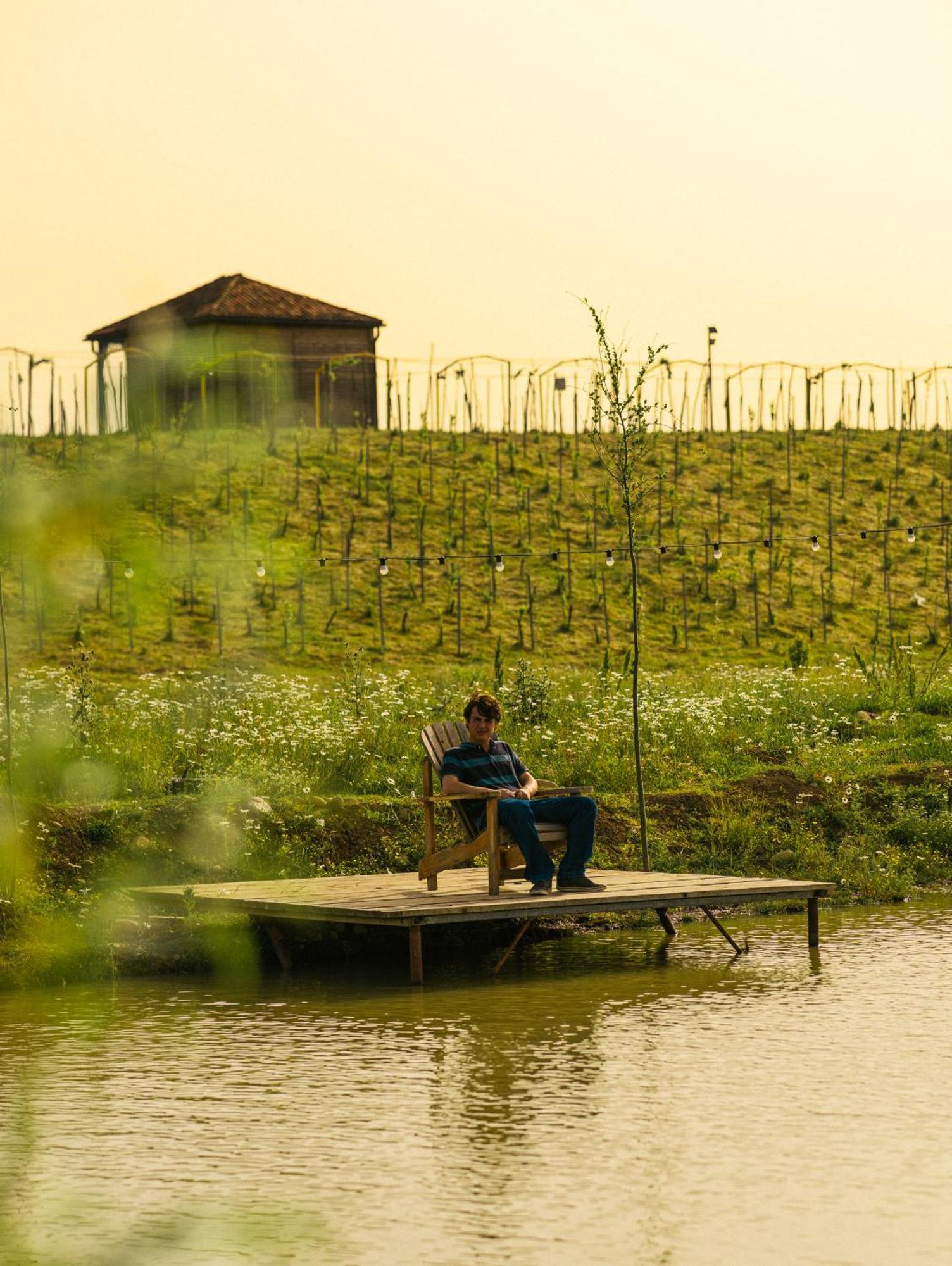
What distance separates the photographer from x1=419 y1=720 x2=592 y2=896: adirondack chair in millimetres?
9883

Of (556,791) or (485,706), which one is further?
(556,791)

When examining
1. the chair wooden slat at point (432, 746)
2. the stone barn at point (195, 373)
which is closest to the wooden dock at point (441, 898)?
the chair wooden slat at point (432, 746)

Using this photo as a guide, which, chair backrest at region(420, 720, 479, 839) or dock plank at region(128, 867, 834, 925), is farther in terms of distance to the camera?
chair backrest at region(420, 720, 479, 839)

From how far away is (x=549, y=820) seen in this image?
10195mm

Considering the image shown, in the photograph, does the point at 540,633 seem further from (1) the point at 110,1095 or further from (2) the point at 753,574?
(1) the point at 110,1095

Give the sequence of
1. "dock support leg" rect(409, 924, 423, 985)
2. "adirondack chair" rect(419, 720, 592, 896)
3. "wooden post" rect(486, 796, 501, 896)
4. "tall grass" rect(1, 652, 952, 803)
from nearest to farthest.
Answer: "dock support leg" rect(409, 924, 423, 985), "wooden post" rect(486, 796, 501, 896), "adirondack chair" rect(419, 720, 592, 896), "tall grass" rect(1, 652, 952, 803)

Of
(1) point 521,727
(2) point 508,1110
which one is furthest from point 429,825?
(1) point 521,727

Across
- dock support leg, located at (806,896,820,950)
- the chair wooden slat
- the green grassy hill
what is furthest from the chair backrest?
the green grassy hill

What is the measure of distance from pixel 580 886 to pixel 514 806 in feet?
2.12

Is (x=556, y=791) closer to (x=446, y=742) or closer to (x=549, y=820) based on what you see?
(x=549, y=820)

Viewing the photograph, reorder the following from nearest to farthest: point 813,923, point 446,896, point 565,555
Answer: point 446,896
point 813,923
point 565,555

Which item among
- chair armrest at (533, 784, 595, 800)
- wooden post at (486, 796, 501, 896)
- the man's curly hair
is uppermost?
the man's curly hair

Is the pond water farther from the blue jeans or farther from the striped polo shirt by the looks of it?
the striped polo shirt

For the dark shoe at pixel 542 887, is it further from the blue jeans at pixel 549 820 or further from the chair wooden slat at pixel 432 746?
the chair wooden slat at pixel 432 746
